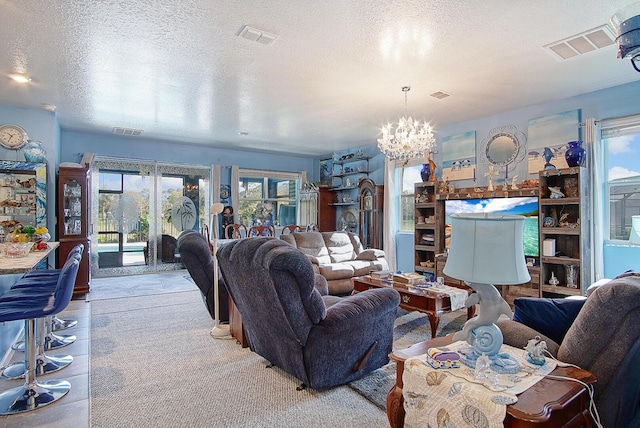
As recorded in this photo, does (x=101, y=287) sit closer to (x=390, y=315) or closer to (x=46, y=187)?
(x=46, y=187)

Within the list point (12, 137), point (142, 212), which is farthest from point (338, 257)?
point (12, 137)

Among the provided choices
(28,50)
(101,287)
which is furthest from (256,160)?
(28,50)

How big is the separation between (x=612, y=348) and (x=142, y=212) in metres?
7.71

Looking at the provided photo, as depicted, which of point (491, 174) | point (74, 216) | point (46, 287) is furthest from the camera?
point (74, 216)

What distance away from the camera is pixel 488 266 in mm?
1470

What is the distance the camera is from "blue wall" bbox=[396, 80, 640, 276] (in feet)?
13.3

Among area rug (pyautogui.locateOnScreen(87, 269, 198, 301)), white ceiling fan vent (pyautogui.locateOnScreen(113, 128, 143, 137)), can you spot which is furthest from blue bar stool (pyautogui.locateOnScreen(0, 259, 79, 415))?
white ceiling fan vent (pyautogui.locateOnScreen(113, 128, 143, 137))

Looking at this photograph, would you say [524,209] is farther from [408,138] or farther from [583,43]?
[583,43]

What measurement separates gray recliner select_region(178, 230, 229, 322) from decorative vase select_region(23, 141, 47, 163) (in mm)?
3014

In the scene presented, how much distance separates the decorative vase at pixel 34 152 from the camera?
Result: 505 centimetres

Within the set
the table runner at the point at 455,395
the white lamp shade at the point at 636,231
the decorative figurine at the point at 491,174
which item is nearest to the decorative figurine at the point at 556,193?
the decorative figurine at the point at 491,174

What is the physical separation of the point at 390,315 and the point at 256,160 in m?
6.55

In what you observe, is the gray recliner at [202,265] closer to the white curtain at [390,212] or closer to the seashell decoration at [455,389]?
the seashell decoration at [455,389]

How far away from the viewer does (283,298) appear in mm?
2191
